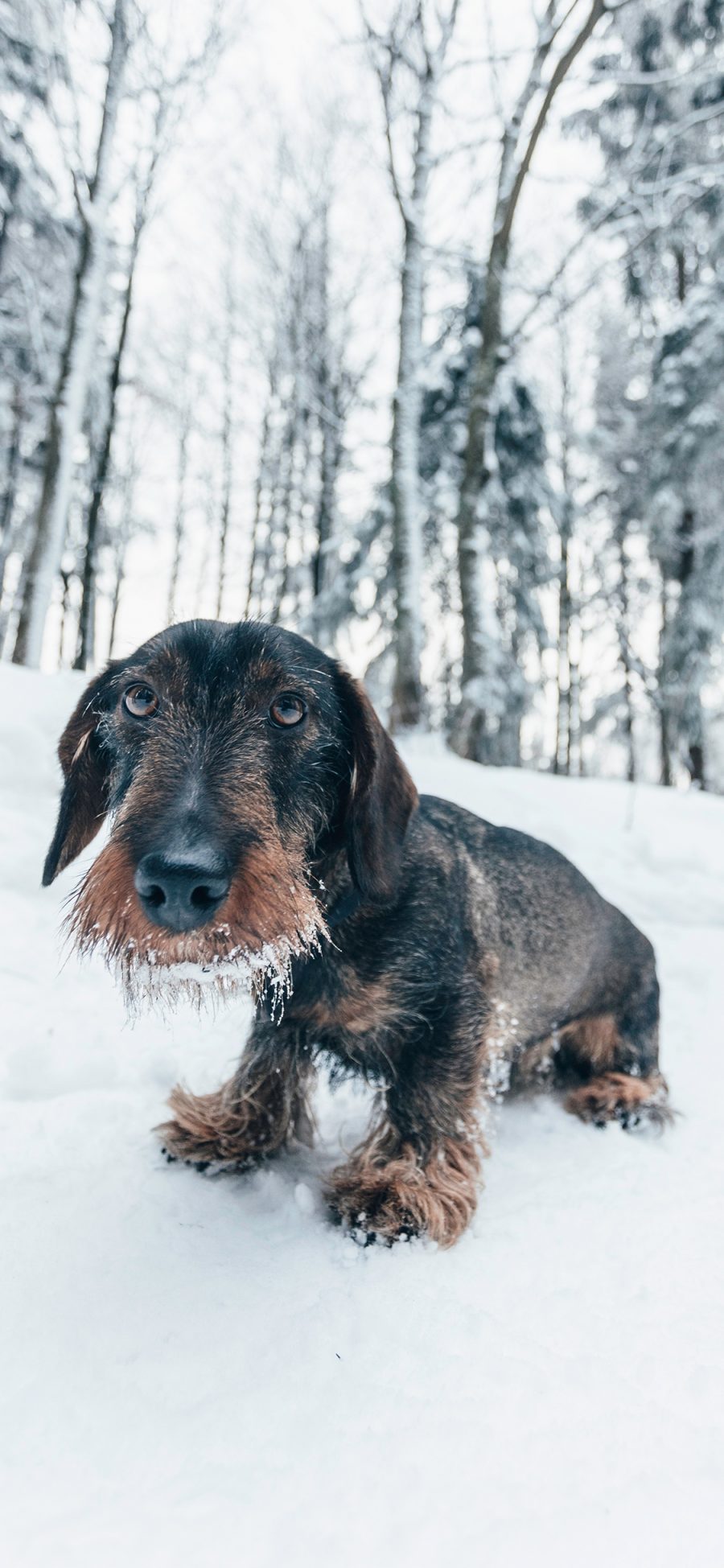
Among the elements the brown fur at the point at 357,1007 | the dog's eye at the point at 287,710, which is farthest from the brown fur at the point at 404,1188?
the dog's eye at the point at 287,710

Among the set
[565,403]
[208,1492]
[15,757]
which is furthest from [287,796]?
[565,403]

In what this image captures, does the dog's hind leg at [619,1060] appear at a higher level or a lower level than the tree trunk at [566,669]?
lower

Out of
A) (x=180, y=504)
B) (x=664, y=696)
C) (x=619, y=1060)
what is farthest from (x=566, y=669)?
(x=619, y=1060)

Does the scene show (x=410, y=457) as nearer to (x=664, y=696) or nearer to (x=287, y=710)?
(x=287, y=710)

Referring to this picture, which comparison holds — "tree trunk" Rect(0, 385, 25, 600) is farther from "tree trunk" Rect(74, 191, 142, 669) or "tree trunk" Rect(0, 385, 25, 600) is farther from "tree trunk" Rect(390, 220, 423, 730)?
"tree trunk" Rect(390, 220, 423, 730)

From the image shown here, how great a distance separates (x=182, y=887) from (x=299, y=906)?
1.09ft

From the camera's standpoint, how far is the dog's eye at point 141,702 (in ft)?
6.52

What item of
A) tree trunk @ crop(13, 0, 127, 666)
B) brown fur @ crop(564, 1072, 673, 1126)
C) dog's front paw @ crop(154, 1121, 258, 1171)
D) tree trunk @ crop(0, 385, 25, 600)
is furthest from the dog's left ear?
tree trunk @ crop(0, 385, 25, 600)

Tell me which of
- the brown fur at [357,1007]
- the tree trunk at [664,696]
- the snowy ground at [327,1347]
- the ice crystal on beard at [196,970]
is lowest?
Answer: the snowy ground at [327,1347]

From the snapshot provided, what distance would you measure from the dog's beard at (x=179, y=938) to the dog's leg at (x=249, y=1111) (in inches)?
30.1

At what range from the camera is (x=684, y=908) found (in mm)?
5160

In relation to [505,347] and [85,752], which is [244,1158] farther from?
[505,347]

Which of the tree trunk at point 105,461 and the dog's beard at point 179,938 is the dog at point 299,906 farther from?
the tree trunk at point 105,461

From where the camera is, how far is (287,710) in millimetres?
2027
